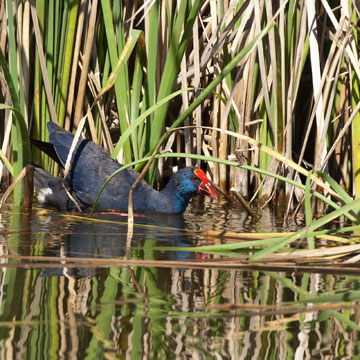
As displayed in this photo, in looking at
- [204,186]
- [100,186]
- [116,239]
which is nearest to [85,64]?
[100,186]

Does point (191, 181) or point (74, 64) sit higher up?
point (74, 64)

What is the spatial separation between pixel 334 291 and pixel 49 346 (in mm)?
1185

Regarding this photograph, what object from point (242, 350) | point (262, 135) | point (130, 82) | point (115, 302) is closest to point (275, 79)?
point (262, 135)

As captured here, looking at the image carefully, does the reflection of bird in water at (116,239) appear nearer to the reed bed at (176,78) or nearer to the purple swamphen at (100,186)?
the purple swamphen at (100,186)

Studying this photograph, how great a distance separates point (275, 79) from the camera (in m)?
4.67

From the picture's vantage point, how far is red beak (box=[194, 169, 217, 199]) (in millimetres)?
5449

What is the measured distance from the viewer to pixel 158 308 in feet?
8.36

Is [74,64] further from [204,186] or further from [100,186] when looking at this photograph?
[204,186]

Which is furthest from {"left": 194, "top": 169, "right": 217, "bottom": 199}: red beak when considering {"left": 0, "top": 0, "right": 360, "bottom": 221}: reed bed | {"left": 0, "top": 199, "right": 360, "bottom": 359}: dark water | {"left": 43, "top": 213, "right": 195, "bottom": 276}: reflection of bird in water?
{"left": 0, "top": 199, "right": 360, "bottom": 359}: dark water

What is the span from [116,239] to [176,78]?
1468 millimetres

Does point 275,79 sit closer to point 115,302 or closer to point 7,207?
point 7,207

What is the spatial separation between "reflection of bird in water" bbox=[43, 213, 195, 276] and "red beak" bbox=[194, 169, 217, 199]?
1.59ft

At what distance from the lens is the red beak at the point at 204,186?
545 cm

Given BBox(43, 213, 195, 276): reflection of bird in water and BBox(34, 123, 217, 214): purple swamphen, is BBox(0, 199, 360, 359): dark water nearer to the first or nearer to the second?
BBox(43, 213, 195, 276): reflection of bird in water
